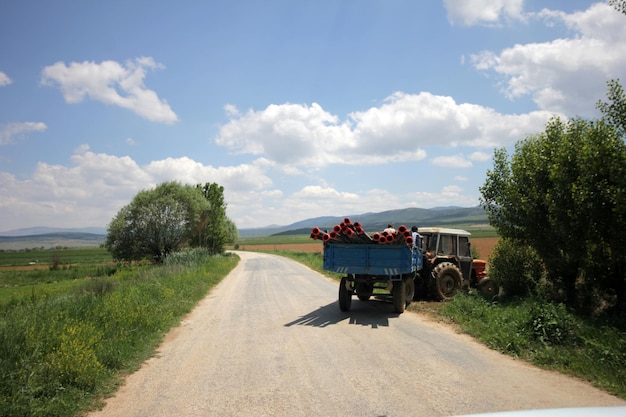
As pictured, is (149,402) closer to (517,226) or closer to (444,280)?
(444,280)

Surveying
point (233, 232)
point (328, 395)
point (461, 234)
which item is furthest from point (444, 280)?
point (233, 232)

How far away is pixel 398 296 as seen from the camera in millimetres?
11477

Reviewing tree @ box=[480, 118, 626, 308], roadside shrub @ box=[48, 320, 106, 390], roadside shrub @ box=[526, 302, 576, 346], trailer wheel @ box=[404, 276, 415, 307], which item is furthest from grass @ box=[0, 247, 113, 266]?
roadside shrub @ box=[526, 302, 576, 346]

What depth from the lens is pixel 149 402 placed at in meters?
5.32

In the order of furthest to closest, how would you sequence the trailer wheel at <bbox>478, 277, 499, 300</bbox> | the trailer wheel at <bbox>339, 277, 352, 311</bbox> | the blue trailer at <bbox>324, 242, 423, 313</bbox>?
the trailer wheel at <bbox>478, 277, 499, 300</bbox> → the trailer wheel at <bbox>339, 277, 352, 311</bbox> → the blue trailer at <bbox>324, 242, 423, 313</bbox>

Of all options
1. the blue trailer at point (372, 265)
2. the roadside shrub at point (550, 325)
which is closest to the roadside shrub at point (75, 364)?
the blue trailer at point (372, 265)

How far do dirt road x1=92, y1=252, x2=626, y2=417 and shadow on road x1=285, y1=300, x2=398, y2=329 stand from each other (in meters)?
0.12

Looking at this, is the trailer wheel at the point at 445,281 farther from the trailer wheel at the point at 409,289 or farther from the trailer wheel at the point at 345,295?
the trailer wheel at the point at 345,295

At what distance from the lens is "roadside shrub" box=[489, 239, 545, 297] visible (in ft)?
41.6

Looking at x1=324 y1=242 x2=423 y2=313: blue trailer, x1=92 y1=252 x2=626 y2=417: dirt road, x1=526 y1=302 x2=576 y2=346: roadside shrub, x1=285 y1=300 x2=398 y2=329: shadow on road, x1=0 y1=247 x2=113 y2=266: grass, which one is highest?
x1=324 y1=242 x2=423 y2=313: blue trailer

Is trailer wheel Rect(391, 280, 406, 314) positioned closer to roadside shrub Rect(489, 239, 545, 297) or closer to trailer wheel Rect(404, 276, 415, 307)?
trailer wheel Rect(404, 276, 415, 307)

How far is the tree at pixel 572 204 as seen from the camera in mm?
8602

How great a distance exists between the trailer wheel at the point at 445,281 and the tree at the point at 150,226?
38.4 meters

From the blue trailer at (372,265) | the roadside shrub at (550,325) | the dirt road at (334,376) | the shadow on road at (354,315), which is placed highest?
the blue trailer at (372,265)
